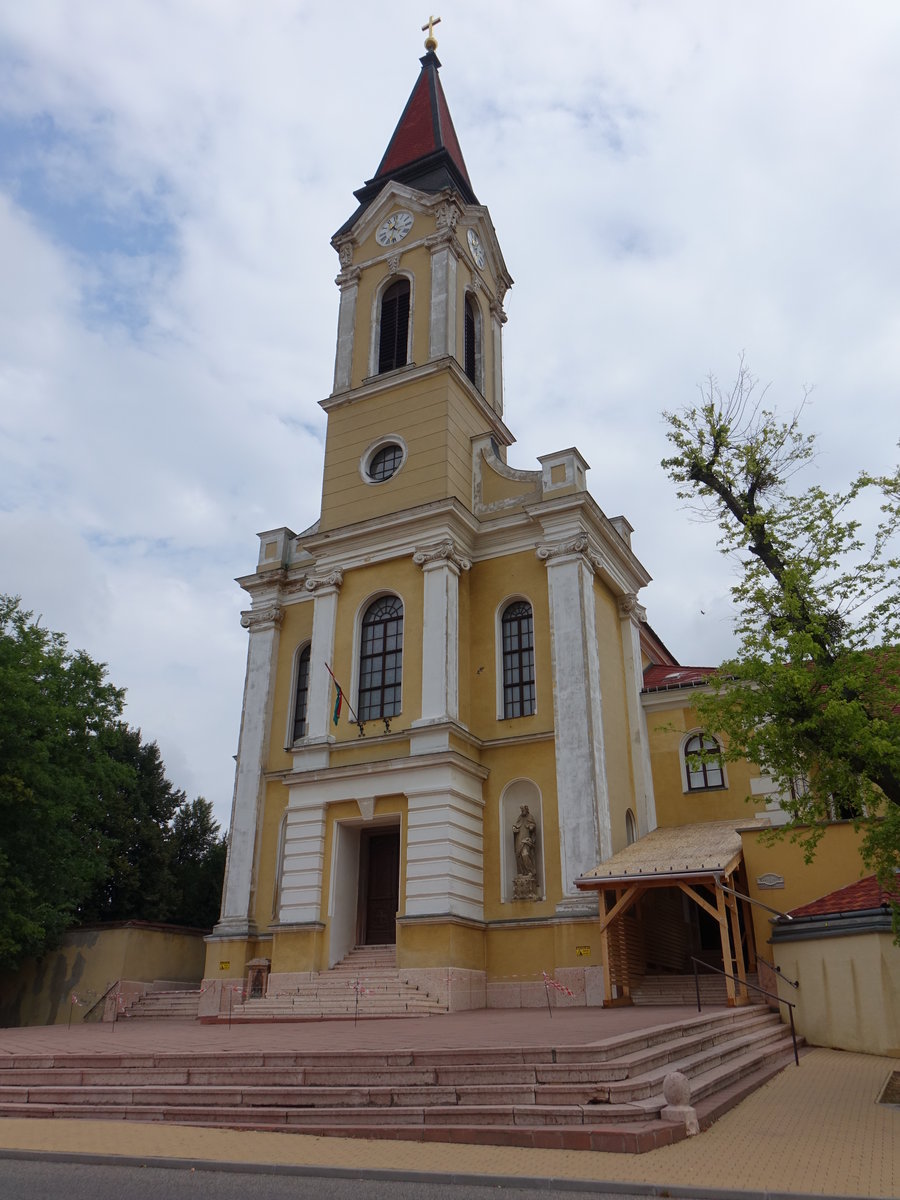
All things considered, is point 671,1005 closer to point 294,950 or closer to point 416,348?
point 294,950

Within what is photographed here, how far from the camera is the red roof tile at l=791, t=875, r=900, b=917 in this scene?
1678 cm

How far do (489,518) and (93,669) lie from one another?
1322 centimetres

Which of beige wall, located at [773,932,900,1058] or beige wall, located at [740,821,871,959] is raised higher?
beige wall, located at [740,821,871,959]

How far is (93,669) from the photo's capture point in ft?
97.1

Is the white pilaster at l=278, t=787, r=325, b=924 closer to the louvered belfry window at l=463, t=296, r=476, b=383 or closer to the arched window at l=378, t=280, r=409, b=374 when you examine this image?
the arched window at l=378, t=280, r=409, b=374

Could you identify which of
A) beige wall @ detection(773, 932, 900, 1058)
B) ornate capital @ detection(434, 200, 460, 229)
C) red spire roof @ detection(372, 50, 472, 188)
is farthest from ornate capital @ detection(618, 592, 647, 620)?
red spire roof @ detection(372, 50, 472, 188)

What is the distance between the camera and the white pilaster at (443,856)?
862 inches

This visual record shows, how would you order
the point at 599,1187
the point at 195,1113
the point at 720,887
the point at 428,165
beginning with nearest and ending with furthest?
the point at 599,1187 → the point at 195,1113 → the point at 720,887 → the point at 428,165

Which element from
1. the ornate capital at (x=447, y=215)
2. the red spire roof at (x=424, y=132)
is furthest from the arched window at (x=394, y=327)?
the red spire roof at (x=424, y=132)

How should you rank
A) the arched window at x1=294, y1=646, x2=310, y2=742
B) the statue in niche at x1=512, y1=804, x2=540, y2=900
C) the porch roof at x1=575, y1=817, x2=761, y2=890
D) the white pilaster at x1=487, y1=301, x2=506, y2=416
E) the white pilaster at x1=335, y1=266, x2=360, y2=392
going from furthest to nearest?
the white pilaster at x1=487, y1=301, x2=506, y2=416, the white pilaster at x1=335, y1=266, x2=360, y2=392, the arched window at x1=294, y1=646, x2=310, y2=742, the statue in niche at x1=512, y1=804, x2=540, y2=900, the porch roof at x1=575, y1=817, x2=761, y2=890

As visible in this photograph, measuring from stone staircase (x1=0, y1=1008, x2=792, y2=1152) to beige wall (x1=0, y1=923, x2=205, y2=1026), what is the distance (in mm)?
14939

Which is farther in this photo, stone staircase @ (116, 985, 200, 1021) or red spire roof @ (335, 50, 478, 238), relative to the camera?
red spire roof @ (335, 50, 478, 238)

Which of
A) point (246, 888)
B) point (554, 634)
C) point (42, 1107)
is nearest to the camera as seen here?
point (42, 1107)

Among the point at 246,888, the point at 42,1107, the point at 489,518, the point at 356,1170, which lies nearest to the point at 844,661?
the point at 356,1170
